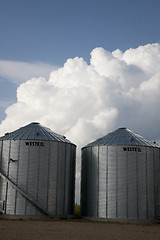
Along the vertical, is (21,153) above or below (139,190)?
above

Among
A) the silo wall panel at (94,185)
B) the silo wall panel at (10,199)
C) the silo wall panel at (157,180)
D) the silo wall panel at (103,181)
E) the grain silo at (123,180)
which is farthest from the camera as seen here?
the silo wall panel at (157,180)

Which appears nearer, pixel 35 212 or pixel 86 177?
pixel 35 212

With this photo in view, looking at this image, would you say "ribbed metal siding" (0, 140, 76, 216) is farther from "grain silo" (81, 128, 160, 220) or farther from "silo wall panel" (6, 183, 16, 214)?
"grain silo" (81, 128, 160, 220)

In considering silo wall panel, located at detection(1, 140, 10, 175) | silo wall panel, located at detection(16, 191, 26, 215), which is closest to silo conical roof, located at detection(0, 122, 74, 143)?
silo wall panel, located at detection(1, 140, 10, 175)

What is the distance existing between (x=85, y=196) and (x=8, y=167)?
1344cm

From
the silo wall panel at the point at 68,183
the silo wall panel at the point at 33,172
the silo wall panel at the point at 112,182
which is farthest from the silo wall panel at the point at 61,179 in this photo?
the silo wall panel at the point at 112,182

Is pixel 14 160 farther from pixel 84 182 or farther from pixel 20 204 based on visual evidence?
pixel 84 182

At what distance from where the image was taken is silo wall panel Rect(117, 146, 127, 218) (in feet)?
157

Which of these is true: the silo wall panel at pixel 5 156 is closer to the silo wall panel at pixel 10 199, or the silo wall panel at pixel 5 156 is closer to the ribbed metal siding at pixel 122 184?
the silo wall panel at pixel 10 199

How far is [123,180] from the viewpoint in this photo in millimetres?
48750

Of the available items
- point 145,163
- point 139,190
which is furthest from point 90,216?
point 145,163

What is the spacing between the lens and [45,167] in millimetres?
49344

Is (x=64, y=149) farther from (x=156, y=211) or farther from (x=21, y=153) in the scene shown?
(x=156, y=211)

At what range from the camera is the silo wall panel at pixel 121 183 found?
4775 cm
